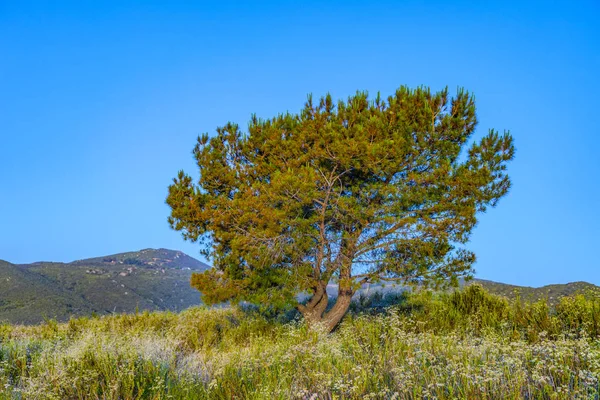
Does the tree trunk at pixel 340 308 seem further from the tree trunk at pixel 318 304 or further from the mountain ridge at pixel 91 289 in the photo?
the mountain ridge at pixel 91 289

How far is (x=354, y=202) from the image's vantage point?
10.9 metres

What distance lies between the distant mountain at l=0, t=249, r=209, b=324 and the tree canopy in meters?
15.3

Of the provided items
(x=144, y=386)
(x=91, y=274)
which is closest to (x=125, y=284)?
(x=91, y=274)

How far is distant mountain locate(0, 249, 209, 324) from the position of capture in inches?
1144

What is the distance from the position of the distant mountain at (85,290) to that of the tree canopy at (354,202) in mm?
15250

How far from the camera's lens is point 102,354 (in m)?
6.27

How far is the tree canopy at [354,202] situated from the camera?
10.7m

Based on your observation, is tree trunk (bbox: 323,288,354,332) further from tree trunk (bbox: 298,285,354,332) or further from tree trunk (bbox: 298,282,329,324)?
tree trunk (bbox: 298,282,329,324)

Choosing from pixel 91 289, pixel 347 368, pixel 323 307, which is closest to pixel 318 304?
pixel 323 307

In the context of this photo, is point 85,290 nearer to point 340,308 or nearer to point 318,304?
point 318,304

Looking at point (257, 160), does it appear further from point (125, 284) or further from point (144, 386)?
point (125, 284)

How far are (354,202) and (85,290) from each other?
30813 mm

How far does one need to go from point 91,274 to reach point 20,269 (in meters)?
5.71

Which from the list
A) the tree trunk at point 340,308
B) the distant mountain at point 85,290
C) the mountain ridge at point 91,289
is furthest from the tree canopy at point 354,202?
the distant mountain at point 85,290
